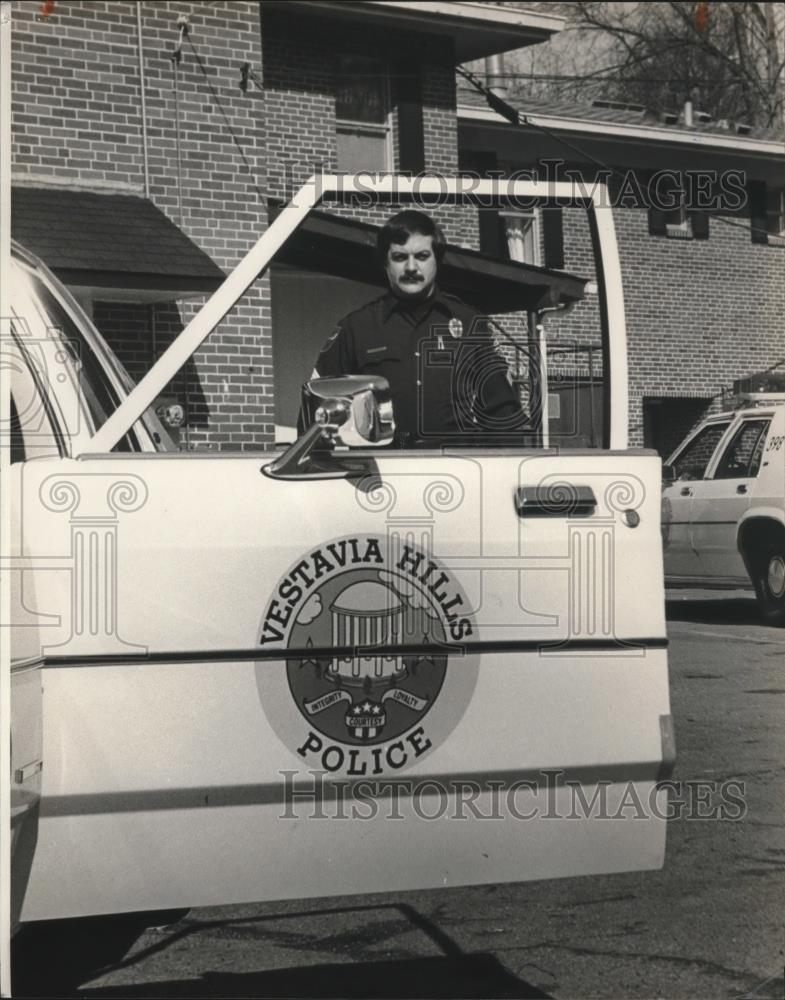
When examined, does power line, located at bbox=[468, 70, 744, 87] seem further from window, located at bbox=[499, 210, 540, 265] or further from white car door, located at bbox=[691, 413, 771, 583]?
white car door, located at bbox=[691, 413, 771, 583]

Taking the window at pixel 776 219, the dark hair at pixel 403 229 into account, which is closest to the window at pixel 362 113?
the window at pixel 776 219

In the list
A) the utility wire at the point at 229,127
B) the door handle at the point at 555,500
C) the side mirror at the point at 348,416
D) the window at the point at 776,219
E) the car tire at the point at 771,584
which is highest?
the utility wire at the point at 229,127

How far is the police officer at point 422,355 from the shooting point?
11.9 feet

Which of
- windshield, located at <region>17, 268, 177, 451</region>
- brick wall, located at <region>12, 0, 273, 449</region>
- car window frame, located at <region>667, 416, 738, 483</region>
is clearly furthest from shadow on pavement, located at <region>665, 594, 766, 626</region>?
windshield, located at <region>17, 268, 177, 451</region>

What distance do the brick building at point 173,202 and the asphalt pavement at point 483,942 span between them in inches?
58.3

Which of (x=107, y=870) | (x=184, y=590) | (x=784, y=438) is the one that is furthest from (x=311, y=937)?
(x=784, y=438)

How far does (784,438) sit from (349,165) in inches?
129

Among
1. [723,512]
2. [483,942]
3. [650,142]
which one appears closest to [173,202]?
[483,942]

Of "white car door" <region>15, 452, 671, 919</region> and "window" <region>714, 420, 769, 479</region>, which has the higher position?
"window" <region>714, 420, 769, 479</region>

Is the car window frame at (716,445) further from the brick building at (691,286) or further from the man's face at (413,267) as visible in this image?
the man's face at (413,267)

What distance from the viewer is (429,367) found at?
12.0 feet

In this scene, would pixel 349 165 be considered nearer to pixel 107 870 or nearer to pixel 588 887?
pixel 588 887

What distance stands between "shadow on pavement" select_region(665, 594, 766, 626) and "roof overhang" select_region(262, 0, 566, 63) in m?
6.42

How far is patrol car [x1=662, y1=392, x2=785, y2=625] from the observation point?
11.2 meters
